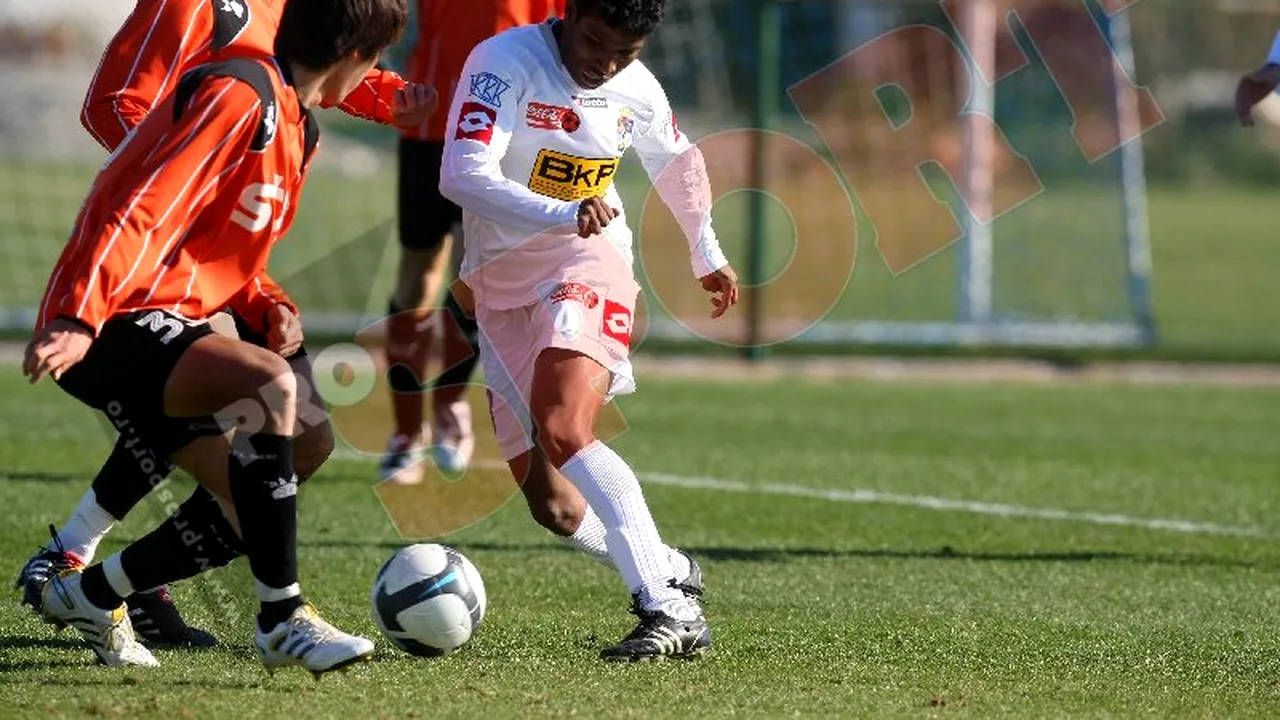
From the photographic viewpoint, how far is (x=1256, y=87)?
6.57 meters

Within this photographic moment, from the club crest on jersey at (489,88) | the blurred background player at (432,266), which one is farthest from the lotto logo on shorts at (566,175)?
the blurred background player at (432,266)

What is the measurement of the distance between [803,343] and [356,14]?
30.3 ft

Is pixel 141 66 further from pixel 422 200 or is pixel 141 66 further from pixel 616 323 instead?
pixel 422 200

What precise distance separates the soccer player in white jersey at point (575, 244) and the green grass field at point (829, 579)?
Result: 255mm

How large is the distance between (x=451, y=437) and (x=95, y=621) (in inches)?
135

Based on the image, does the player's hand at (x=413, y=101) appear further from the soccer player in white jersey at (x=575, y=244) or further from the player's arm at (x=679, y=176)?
the player's arm at (x=679, y=176)

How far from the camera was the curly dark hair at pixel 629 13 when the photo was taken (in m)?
4.70

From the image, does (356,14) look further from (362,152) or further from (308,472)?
(362,152)

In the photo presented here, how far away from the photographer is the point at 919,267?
18.0 metres

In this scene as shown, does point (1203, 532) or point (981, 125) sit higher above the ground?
point (981, 125)

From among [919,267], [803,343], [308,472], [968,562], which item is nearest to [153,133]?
[308,472]

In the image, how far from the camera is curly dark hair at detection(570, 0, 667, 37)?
4703 millimetres

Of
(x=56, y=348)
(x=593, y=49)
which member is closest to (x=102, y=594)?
(x=56, y=348)

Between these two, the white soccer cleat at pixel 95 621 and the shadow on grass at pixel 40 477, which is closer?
the white soccer cleat at pixel 95 621
